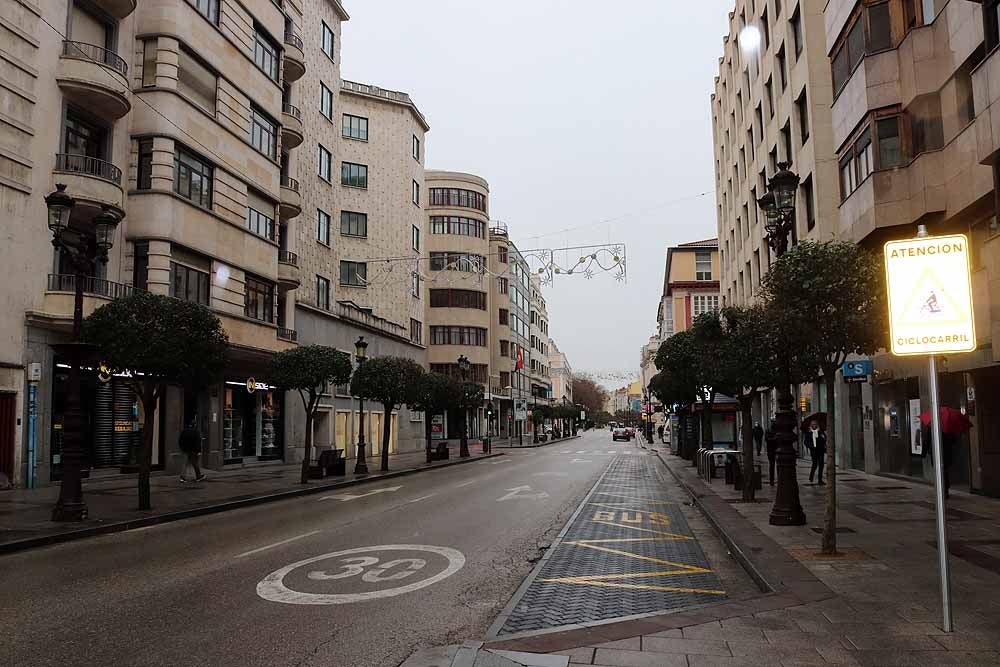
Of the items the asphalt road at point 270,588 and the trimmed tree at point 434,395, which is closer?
the asphalt road at point 270,588

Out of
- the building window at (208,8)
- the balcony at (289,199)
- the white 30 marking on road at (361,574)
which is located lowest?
the white 30 marking on road at (361,574)

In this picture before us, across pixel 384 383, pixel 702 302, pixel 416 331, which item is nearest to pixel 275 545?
pixel 384 383

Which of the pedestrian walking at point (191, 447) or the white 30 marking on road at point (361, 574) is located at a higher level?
the pedestrian walking at point (191, 447)

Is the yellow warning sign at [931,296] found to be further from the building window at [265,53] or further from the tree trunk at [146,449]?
the building window at [265,53]

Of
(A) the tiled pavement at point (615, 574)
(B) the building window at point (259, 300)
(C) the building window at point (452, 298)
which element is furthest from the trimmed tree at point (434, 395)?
(C) the building window at point (452, 298)

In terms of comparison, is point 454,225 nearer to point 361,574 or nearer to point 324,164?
point 324,164

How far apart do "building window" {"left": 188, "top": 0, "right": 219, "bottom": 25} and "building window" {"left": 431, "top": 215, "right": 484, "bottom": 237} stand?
41983 mm

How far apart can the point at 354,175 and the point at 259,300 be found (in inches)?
789

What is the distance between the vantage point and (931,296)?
19.9 ft

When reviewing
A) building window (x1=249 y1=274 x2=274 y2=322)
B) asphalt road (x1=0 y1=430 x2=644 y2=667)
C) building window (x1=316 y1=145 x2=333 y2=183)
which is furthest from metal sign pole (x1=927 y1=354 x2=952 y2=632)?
building window (x1=316 y1=145 x2=333 y2=183)

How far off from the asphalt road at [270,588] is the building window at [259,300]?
598 inches

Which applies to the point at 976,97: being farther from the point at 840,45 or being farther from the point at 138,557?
the point at 138,557

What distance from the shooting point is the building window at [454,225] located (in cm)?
6912

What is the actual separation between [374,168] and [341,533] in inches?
1581
